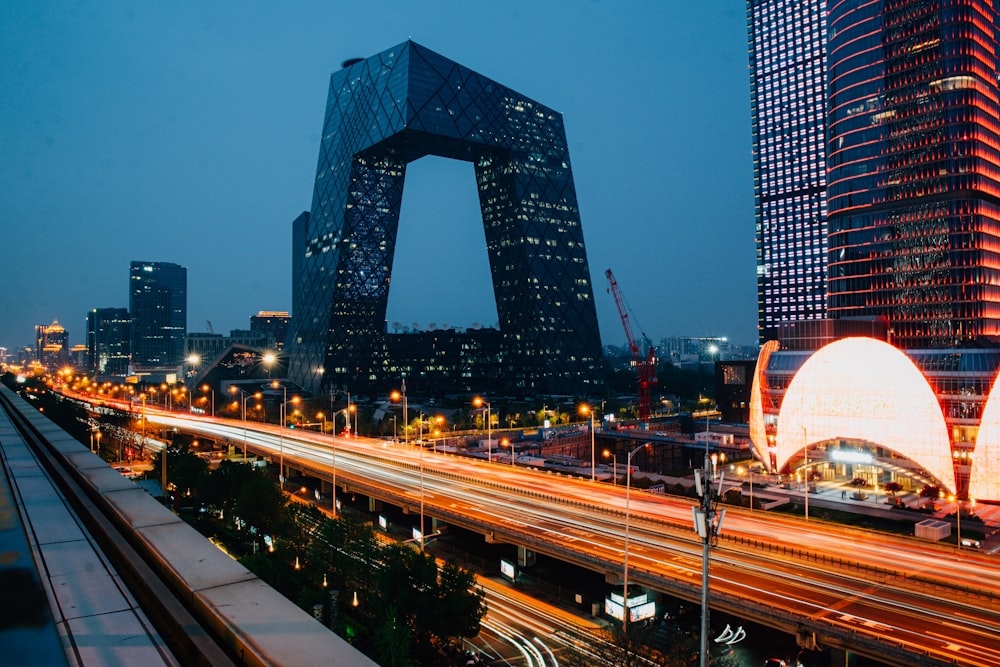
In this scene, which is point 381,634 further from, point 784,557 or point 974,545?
point 974,545

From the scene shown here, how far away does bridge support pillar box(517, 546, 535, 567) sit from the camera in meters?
40.4

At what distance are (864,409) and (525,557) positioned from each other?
4609cm

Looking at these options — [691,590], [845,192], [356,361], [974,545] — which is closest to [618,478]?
[974,545]

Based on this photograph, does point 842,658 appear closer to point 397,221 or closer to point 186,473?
point 186,473

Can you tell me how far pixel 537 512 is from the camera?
43.6 metres

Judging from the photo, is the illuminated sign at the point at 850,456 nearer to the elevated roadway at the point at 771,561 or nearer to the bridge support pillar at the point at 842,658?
the elevated roadway at the point at 771,561

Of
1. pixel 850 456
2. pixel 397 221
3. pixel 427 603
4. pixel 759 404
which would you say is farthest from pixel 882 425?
pixel 397 221

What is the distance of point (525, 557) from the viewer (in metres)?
40.9

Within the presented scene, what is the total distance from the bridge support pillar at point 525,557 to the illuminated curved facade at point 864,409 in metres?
40.0

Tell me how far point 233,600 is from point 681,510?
130 feet

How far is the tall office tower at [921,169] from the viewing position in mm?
102125

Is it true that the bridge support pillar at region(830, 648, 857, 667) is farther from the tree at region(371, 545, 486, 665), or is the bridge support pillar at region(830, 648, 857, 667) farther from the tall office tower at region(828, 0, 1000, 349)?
the tall office tower at region(828, 0, 1000, 349)

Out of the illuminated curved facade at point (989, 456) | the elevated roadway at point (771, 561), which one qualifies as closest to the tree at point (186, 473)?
the elevated roadway at point (771, 561)

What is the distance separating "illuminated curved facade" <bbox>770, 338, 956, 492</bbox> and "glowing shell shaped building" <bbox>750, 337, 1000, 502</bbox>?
0.09m
